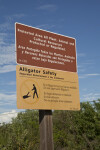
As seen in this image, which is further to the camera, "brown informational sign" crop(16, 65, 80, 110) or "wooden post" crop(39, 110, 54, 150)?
"wooden post" crop(39, 110, 54, 150)

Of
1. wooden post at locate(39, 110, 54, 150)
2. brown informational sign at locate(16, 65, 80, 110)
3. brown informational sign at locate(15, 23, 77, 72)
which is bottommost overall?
wooden post at locate(39, 110, 54, 150)

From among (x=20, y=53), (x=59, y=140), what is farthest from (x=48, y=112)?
(x=59, y=140)

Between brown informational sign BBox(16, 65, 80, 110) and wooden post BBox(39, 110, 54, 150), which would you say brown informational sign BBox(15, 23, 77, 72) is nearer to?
brown informational sign BBox(16, 65, 80, 110)

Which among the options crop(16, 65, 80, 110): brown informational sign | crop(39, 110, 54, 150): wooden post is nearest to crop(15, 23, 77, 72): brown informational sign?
crop(16, 65, 80, 110): brown informational sign

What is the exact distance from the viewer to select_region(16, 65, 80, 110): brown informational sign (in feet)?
15.7

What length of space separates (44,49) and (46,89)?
90 cm

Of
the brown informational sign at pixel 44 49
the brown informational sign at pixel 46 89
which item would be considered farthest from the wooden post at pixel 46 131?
the brown informational sign at pixel 44 49

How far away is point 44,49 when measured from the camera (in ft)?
17.4

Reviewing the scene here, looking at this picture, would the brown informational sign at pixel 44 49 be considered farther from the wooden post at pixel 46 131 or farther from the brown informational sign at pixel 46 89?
the wooden post at pixel 46 131

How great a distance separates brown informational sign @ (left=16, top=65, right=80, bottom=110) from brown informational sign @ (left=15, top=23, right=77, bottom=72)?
0.16 metres

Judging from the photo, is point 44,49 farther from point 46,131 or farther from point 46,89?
point 46,131

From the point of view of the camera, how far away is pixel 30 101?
4789 mm

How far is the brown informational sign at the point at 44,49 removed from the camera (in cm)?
502

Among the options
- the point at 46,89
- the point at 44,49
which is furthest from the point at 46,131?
the point at 44,49
